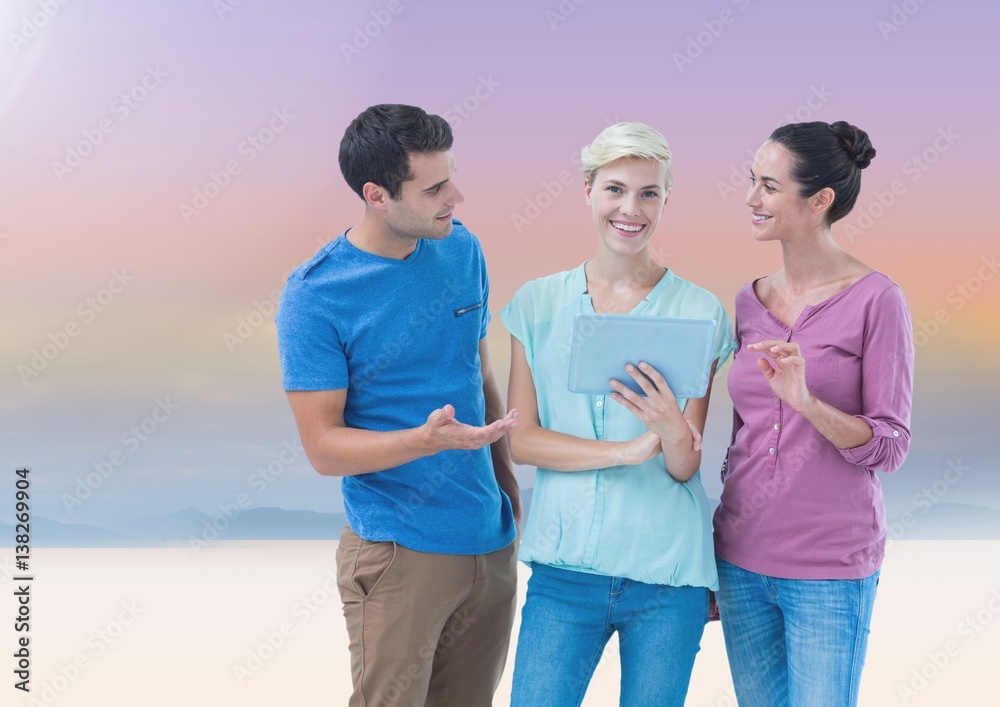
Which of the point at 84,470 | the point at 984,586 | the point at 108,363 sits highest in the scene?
the point at 108,363

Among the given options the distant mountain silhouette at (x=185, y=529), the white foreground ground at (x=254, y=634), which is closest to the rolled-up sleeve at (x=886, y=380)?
the white foreground ground at (x=254, y=634)

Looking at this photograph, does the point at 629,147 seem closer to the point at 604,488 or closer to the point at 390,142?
the point at 390,142

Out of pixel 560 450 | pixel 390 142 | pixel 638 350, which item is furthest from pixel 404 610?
pixel 390 142

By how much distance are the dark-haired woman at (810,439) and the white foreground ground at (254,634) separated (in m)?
1.95

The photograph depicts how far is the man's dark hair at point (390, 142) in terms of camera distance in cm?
206

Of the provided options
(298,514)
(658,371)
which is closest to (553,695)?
(658,371)

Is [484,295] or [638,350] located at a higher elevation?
[484,295]

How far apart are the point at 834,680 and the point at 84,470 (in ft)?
18.0

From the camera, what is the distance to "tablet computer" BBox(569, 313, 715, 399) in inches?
73.0

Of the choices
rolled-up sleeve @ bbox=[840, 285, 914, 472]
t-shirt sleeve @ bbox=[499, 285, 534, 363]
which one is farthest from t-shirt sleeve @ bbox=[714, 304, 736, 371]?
t-shirt sleeve @ bbox=[499, 285, 534, 363]

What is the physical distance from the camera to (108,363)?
614cm

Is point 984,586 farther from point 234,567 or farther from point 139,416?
point 139,416

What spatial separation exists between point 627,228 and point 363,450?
690 millimetres

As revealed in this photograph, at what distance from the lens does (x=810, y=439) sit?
6.64 ft
